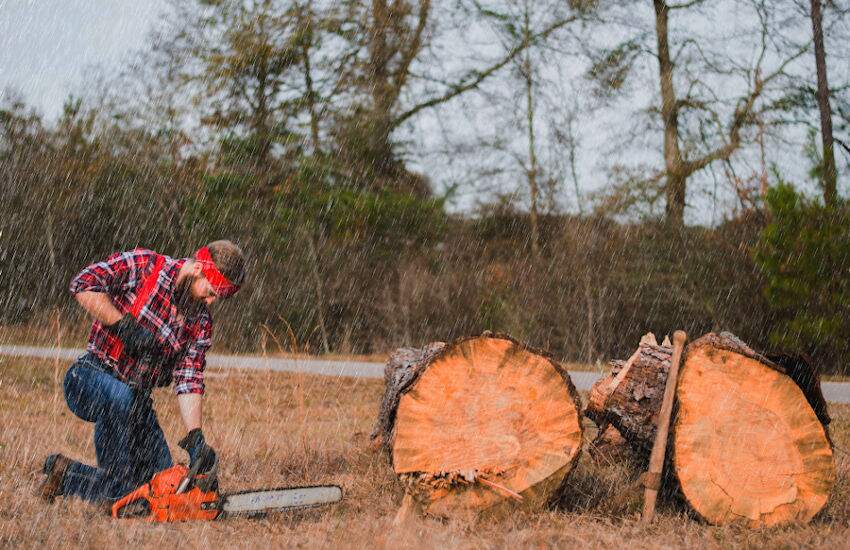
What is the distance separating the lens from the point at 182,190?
1446 cm

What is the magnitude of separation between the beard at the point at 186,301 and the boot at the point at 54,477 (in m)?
0.91

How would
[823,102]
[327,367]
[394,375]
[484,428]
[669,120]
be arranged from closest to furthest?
[484,428]
[394,375]
[327,367]
[823,102]
[669,120]

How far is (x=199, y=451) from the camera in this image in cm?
346

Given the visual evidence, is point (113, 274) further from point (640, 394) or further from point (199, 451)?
point (640, 394)

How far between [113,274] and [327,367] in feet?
21.7

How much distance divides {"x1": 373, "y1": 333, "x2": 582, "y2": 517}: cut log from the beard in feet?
3.66

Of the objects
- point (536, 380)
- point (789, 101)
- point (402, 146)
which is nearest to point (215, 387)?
point (536, 380)

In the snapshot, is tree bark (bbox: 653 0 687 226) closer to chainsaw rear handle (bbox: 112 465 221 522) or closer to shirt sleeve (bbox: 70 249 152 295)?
shirt sleeve (bbox: 70 249 152 295)

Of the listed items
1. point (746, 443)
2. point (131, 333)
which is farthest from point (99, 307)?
point (746, 443)

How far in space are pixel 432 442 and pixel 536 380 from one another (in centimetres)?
58

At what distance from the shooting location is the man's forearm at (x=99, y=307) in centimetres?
346

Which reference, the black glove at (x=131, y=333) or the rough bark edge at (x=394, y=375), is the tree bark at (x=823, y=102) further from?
the black glove at (x=131, y=333)

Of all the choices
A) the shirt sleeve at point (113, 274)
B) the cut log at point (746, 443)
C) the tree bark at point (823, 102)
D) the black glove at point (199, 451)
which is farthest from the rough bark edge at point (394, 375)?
the tree bark at point (823, 102)

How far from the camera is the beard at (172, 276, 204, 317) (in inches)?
150
